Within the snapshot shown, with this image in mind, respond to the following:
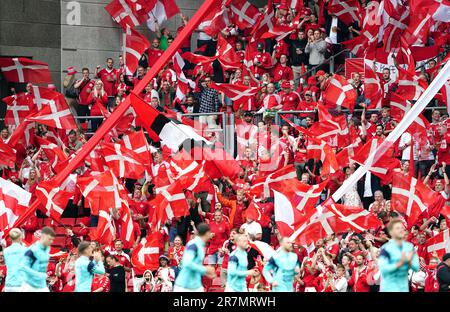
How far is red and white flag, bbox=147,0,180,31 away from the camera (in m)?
33.2

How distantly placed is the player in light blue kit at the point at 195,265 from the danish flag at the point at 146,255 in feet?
15.4

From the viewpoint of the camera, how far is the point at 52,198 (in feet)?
87.2

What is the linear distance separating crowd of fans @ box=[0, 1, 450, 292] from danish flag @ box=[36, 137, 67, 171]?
0.15 m

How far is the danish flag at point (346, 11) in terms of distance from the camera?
30.7 metres

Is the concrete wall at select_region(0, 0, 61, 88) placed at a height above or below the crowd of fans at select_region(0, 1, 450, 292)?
above

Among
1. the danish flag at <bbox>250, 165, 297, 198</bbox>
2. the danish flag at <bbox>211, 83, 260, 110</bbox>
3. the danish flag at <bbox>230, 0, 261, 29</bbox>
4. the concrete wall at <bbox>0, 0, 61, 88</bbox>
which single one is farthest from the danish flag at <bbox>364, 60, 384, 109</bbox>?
the concrete wall at <bbox>0, 0, 61, 88</bbox>

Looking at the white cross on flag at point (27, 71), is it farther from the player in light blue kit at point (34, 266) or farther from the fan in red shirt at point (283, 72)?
the player in light blue kit at point (34, 266)

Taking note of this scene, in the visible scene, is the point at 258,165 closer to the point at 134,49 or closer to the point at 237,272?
the point at 134,49


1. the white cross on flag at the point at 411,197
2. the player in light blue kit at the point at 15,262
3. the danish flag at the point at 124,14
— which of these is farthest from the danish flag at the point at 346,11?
the player in light blue kit at the point at 15,262

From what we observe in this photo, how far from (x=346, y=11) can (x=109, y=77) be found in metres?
5.58

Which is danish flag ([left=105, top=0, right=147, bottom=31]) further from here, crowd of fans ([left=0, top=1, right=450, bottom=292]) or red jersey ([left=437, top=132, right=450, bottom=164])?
red jersey ([left=437, top=132, right=450, bottom=164])

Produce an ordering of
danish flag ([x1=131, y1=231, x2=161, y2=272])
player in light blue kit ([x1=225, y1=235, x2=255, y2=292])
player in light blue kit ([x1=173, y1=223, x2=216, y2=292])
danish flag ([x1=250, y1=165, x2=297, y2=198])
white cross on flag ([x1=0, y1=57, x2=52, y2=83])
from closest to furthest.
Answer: player in light blue kit ([x1=173, y1=223, x2=216, y2=292]) < player in light blue kit ([x1=225, y1=235, x2=255, y2=292]) < danish flag ([x1=131, y1=231, x2=161, y2=272]) < danish flag ([x1=250, y1=165, x2=297, y2=198]) < white cross on flag ([x1=0, y1=57, x2=52, y2=83])
